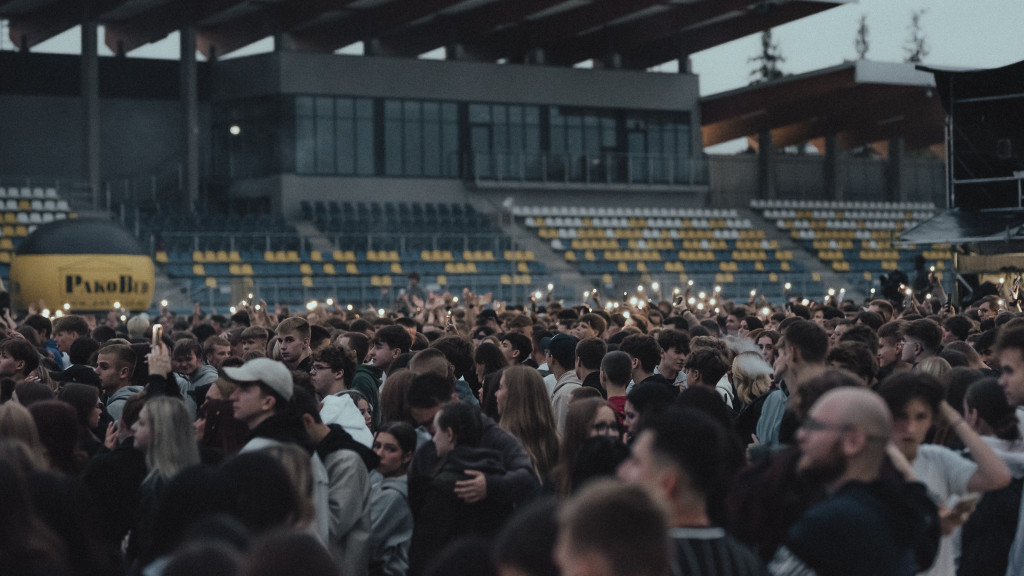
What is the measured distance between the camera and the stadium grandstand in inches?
1569

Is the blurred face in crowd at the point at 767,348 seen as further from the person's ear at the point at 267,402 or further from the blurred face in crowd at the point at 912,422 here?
the person's ear at the point at 267,402

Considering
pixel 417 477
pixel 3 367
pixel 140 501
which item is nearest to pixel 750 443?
pixel 417 477

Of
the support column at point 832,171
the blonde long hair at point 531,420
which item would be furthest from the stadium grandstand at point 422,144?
the blonde long hair at point 531,420

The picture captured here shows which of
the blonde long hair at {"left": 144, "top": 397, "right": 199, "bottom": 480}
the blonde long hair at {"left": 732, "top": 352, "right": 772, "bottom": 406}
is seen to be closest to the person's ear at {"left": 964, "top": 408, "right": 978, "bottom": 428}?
the blonde long hair at {"left": 732, "top": 352, "right": 772, "bottom": 406}

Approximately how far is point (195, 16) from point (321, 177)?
6.34 meters

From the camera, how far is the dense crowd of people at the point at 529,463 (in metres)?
3.99

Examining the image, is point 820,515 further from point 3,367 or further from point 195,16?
point 195,16

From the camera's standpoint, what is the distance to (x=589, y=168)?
4772cm

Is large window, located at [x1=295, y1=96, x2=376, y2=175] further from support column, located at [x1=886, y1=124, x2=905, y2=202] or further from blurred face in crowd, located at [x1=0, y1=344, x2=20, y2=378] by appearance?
blurred face in crowd, located at [x1=0, y1=344, x2=20, y2=378]

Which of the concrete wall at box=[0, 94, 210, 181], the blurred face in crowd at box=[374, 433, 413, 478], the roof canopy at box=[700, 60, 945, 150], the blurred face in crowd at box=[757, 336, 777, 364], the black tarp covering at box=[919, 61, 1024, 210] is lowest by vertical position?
Result: the blurred face in crowd at box=[374, 433, 413, 478]

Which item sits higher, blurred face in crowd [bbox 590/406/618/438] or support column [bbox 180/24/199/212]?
support column [bbox 180/24/199/212]

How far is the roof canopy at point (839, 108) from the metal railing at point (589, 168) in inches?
103

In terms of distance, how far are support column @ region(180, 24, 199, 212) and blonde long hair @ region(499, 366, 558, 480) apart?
36032 millimetres

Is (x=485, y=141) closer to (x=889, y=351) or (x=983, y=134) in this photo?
(x=983, y=134)
